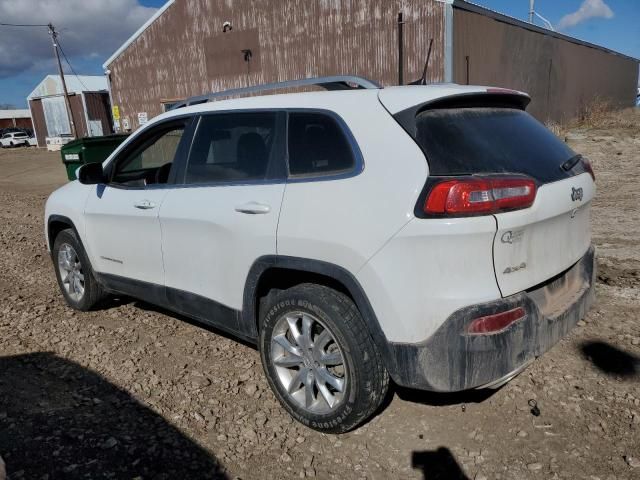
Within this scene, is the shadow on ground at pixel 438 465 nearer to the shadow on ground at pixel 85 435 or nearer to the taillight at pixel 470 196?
the shadow on ground at pixel 85 435

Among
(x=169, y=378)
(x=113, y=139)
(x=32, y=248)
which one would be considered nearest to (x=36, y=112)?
(x=113, y=139)

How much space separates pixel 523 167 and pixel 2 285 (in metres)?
5.51

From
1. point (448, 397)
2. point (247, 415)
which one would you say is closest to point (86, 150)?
point (247, 415)

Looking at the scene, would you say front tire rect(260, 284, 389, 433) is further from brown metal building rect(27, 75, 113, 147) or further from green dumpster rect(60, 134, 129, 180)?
brown metal building rect(27, 75, 113, 147)

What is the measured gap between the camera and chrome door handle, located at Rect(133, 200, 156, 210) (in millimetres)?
3775

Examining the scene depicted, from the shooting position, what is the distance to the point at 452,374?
2438 mm

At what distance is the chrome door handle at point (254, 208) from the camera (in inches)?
117

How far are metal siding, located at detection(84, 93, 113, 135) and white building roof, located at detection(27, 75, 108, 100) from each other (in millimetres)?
1874

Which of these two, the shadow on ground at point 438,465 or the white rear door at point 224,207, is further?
the white rear door at point 224,207

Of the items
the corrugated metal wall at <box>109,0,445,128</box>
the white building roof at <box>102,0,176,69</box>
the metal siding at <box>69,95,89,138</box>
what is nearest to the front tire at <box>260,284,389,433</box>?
the corrugated metal wall at <box>109,0,445,128</box>

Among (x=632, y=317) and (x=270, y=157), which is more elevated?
(x=270, y=157)

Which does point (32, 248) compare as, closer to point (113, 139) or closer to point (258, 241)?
point (113, 139)

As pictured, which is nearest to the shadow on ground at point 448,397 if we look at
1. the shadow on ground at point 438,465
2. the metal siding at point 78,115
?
the shadow on ground at point 438,465

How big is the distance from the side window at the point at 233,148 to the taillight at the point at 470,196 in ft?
3.58
